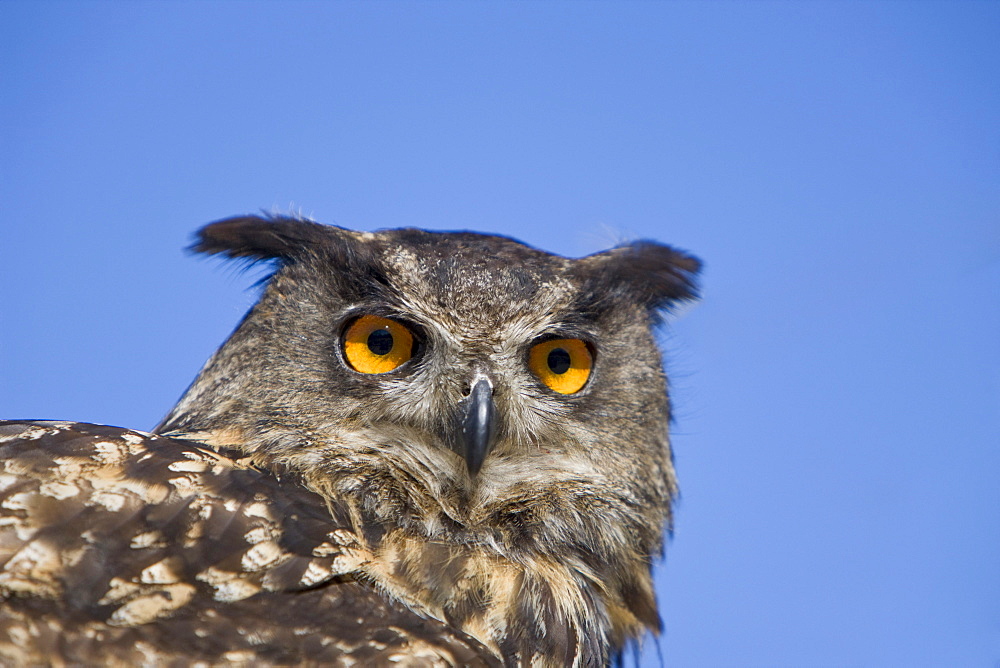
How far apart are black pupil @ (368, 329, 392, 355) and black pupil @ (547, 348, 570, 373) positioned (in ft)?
1.67

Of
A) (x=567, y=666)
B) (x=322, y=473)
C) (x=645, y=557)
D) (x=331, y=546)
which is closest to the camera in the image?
(x=331, y=546)

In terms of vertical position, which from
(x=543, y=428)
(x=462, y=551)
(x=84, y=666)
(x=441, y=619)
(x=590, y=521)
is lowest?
(x=84, y=666)

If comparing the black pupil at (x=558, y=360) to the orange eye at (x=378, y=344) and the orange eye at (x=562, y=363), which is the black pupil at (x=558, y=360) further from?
the orange eye at (x=378, y=344)

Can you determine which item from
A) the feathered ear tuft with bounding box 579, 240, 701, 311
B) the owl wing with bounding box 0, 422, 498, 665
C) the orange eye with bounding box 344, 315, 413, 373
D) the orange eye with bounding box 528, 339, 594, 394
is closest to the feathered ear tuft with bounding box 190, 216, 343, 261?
the orange eye with bounding box 344, 315, 413, 373

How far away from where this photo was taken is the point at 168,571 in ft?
6.51

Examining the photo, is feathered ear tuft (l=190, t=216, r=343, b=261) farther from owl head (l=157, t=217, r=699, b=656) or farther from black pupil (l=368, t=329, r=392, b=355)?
black pupil (l=368, t=329, r=392, b=355)

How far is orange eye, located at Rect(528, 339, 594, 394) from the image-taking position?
292 centimetres

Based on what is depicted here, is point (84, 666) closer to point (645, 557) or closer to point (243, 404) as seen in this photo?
point (243, 404)

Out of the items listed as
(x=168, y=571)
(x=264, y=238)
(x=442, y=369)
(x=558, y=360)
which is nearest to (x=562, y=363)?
(x=558, y=360)

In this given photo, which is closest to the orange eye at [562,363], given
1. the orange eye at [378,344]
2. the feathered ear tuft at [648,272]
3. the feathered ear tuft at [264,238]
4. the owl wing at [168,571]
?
the feathered ear tuft at [648,272]

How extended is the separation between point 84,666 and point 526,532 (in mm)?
1201

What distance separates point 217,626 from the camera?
6.38 feet

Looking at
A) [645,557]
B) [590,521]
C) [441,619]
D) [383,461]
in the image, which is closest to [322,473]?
[383,461]

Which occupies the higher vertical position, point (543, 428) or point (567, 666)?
point (543, 428)
